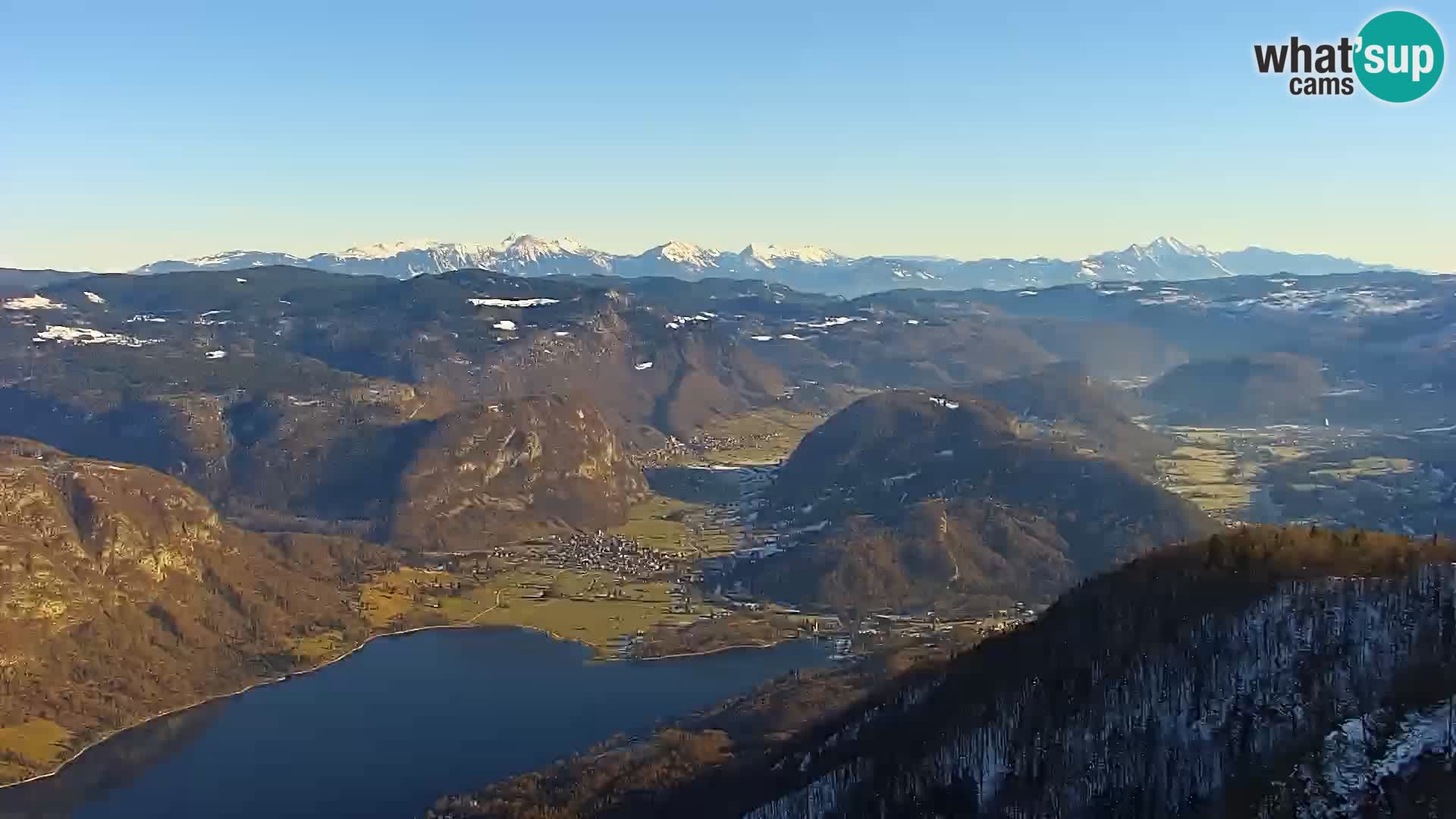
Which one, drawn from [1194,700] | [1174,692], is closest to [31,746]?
[1174,692]

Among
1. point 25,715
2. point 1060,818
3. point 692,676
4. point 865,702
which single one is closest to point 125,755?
point 25,715

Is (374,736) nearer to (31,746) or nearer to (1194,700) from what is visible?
(31,746)

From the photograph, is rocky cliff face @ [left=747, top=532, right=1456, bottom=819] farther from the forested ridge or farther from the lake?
the lake

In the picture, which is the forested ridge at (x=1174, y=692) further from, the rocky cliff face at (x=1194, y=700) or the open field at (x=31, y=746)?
the open field at (x=31, y=746)

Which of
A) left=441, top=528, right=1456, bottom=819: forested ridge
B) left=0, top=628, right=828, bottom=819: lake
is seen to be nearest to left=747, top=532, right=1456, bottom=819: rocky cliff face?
left=441, top=528, right=1456, bottom=819: forested ridge

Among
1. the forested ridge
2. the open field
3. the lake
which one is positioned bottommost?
the lake

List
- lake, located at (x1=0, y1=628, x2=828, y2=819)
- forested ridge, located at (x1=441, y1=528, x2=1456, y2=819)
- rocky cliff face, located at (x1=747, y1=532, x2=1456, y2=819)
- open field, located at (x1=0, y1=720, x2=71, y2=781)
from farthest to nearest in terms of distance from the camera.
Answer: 1. open field, located at (x1=0, y1=720, x2=71, y2=781)
2. lake, located at (x1=0, y1=628, x2=828, y2=819)
3. forested ridge, located at (x1=441, y1=528, x2=1456, y2=819)
4. rocky cliff face, located at (x1=747, y1=532, x2=1456, y2=819)

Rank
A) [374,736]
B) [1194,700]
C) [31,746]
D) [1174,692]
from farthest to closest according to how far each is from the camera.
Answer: [374,736] < [31,746] < [1174,692] < [1194,700]
